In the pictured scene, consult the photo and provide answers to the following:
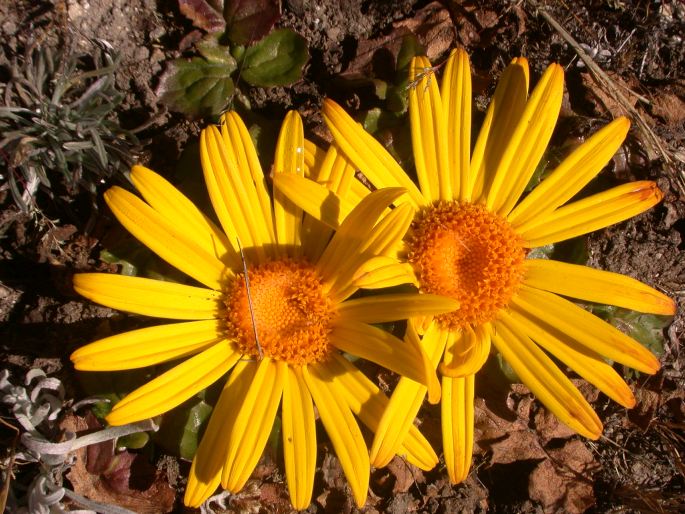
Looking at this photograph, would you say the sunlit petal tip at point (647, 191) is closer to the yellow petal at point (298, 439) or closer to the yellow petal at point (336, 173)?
the yellow petal at point (336, 173)

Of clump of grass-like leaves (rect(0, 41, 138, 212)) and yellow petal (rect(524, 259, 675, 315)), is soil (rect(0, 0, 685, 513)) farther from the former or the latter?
yellow petal (rect(524, 259, 675, 315))

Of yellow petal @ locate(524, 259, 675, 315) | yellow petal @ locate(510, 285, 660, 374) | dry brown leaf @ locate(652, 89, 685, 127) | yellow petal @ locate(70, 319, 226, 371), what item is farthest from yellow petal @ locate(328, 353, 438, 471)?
dry brown leaf @ locate(652, 89, 685, 127)

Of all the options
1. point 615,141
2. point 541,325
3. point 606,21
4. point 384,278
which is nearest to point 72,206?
point 384,278

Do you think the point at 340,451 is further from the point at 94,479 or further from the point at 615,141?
the point at 615,141

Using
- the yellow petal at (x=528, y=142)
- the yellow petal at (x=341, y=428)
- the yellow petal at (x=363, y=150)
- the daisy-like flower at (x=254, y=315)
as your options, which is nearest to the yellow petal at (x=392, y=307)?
the daisy-like flower at (x=254, y=315)

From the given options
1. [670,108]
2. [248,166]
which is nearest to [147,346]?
[248,166]

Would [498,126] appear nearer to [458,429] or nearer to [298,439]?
[458,429]
